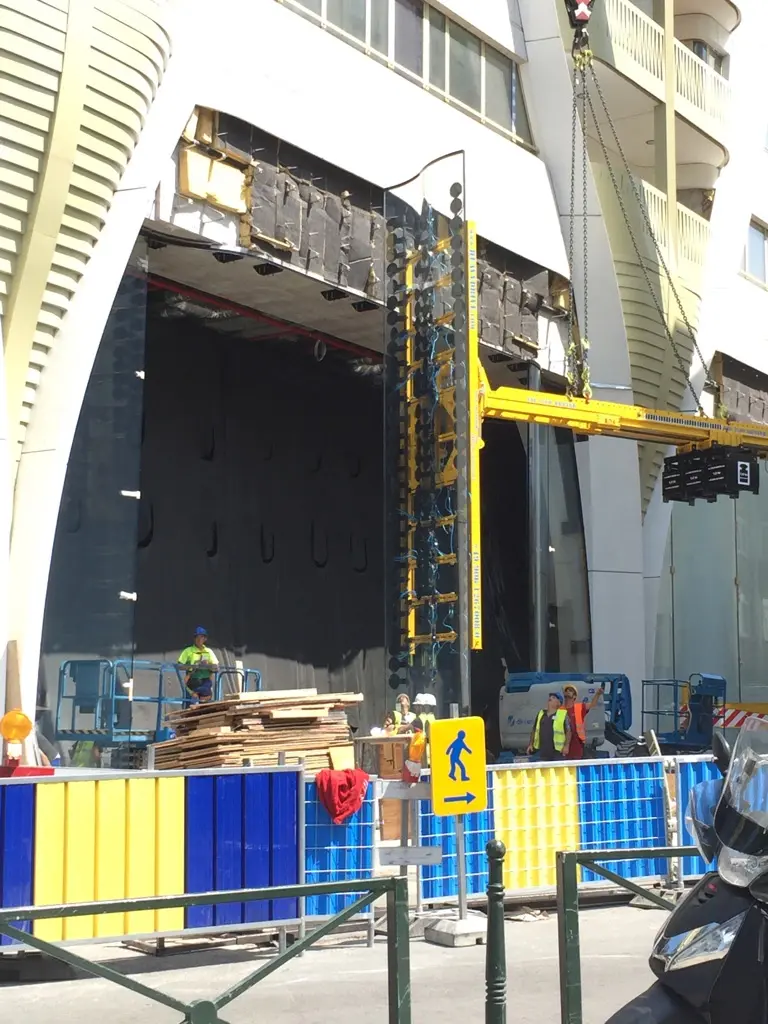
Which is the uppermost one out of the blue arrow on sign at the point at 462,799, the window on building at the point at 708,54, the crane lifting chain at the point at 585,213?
the window on building at the point at 708,54

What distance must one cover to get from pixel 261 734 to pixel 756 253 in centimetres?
2548

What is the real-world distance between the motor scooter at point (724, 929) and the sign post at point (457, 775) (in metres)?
5.67

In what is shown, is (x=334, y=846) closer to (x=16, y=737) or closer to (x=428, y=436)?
(x=16, y=737)

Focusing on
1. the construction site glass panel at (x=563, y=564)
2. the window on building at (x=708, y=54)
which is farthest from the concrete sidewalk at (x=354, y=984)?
the window on building at (x=708, y=54)

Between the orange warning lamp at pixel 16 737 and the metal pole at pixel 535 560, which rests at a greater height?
the metal pole at pixel 535 560

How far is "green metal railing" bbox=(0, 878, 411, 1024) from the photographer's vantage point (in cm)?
449

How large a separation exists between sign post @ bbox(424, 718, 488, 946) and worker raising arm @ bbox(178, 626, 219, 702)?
9731 mm

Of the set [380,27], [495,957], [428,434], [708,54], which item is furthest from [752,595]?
[495,957]

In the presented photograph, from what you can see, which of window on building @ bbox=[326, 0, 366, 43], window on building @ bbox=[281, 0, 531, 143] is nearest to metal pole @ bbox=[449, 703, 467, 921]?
window on building @ bbox=[281, 0, 531, 143]

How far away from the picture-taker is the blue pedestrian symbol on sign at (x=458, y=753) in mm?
10305

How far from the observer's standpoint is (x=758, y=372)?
110 ft

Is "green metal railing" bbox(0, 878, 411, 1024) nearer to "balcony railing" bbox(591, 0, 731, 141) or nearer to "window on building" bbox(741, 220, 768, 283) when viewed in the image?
"balcony railing" bbox(591, 0, 731, 141)

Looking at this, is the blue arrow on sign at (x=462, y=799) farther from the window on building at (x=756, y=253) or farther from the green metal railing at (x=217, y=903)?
the window on building at (x=756, y=253)

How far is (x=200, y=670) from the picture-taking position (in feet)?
65.7
